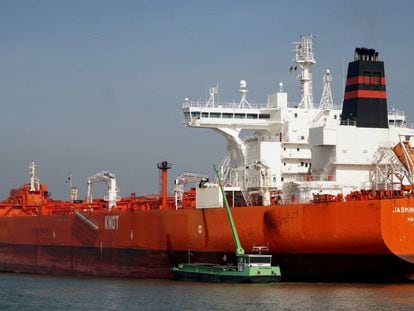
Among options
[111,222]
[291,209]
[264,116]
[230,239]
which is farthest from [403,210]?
[111,222]

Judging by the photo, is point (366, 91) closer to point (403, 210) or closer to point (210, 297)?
point (403, 210)

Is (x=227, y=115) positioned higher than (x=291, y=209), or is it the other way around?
(x=227, y=115)

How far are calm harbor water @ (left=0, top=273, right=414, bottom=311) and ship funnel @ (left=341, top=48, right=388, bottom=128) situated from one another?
6661 millimetres

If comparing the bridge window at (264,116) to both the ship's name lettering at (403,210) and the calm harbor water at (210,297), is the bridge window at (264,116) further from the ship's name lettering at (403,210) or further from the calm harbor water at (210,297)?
the ship's name lettering at (403,210)

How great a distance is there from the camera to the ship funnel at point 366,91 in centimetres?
3247

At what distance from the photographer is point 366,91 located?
32.5m

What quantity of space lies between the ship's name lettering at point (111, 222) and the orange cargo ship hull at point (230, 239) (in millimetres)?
42

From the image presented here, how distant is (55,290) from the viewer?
32.8 m

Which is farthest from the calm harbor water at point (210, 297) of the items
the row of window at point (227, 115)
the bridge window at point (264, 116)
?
the bridge window at point (264, 116)

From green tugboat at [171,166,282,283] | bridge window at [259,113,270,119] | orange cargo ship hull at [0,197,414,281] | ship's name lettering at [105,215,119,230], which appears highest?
bridge window at [259,113,270,119]

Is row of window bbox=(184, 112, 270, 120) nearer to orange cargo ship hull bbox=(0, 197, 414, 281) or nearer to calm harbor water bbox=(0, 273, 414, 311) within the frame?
orange cargo ship hull bbox=(0, 197, 414, 281)

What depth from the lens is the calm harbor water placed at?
2517 centimetres

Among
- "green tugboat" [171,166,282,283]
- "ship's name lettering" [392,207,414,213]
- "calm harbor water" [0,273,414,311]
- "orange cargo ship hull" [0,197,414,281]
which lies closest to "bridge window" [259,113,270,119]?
"green tugboat" [171,166,282,283]

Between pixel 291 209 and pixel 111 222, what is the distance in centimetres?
1102
